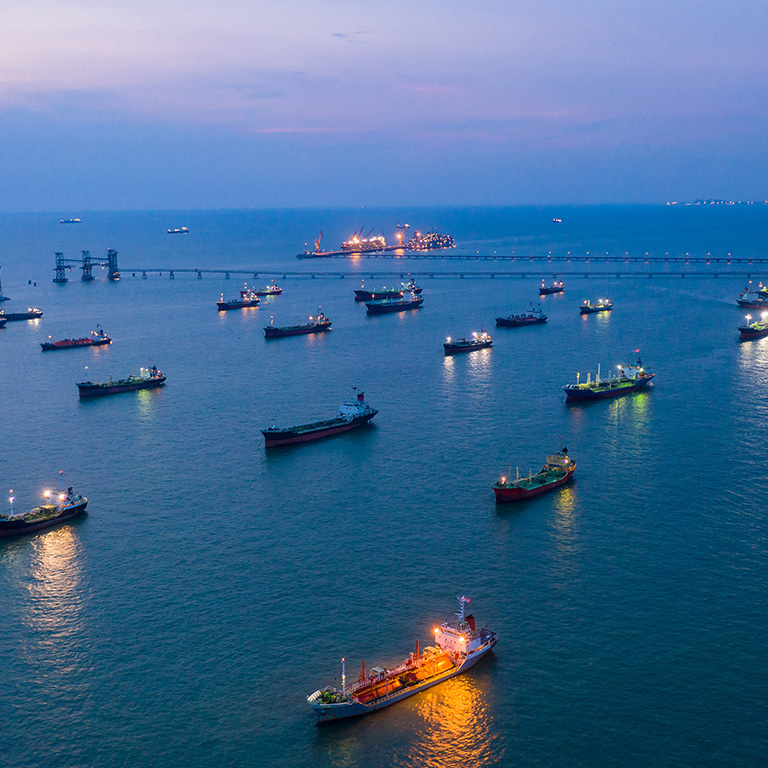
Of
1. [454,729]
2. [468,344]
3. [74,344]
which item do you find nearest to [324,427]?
[454,729]

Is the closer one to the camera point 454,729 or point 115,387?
point 454,729

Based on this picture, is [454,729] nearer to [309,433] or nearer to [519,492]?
[519,492]

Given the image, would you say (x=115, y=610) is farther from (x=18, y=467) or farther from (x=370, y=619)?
(x=18, y=467)

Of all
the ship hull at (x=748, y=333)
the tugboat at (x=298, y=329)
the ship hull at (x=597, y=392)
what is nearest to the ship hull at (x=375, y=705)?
the ship hull at (x=597, y=392)

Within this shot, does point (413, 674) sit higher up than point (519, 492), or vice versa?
point (519, 492)

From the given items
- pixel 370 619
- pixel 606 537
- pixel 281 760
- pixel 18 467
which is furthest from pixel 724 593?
pixel 18 467

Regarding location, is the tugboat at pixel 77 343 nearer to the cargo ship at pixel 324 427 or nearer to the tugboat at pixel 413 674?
the cargo ship at pixel 324 427

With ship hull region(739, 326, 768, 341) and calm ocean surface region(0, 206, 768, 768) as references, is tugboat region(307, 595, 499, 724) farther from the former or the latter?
ship hull region(739, 326, 768, 341)
